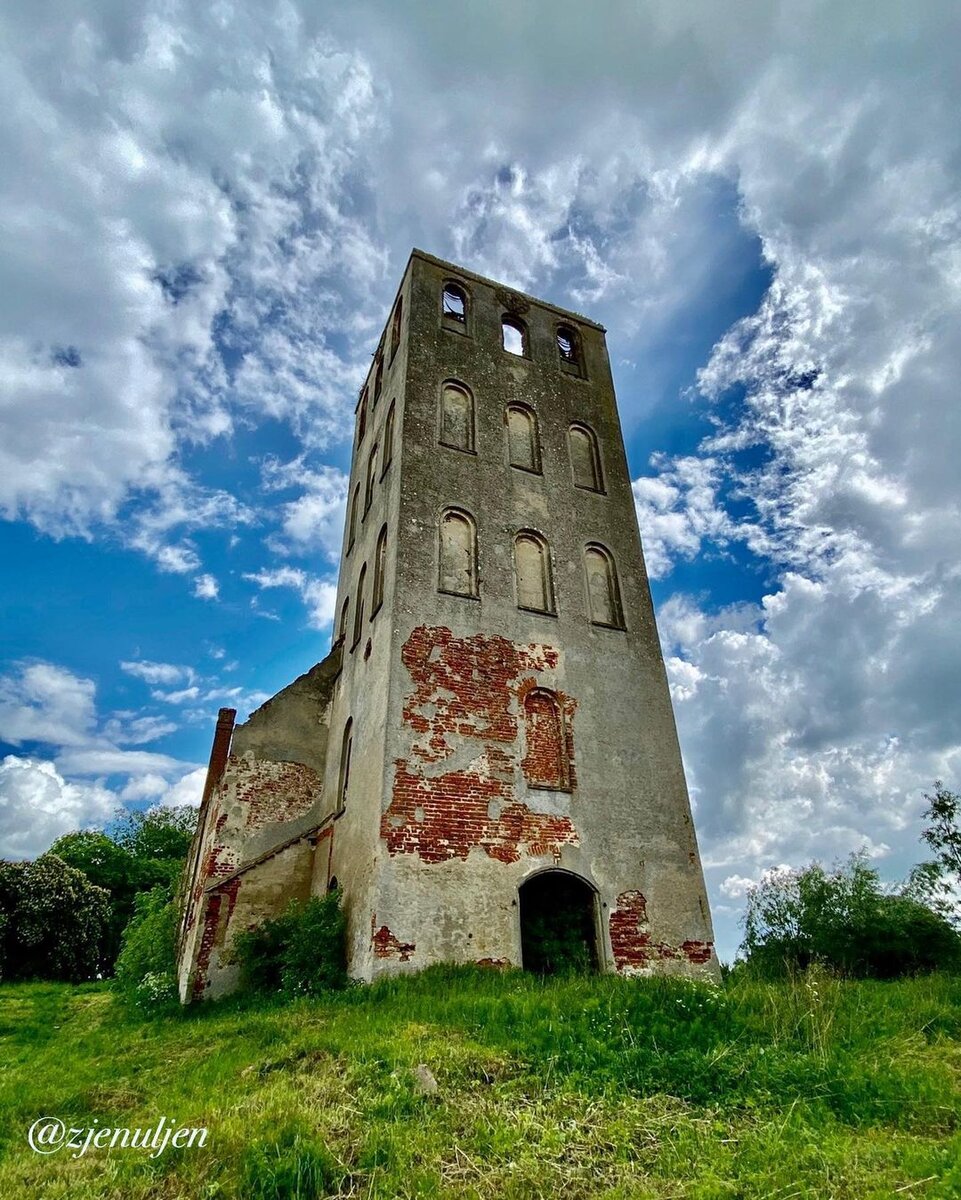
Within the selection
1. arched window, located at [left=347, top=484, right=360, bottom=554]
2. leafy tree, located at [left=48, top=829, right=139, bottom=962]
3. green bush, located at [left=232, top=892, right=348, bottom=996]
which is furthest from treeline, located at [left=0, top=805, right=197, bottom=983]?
arched window, located at [left=347, top=484, right=360, bottom=554]

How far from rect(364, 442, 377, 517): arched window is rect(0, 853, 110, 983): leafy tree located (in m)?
18.0

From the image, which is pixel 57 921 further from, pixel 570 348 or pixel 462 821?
pixel 570 348

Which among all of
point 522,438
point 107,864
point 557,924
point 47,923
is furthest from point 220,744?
point 107,864

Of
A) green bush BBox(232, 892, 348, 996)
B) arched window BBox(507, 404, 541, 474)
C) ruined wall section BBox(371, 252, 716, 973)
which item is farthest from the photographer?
arched window BBox(507, 404, 541, 474)

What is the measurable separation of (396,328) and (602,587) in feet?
32.1

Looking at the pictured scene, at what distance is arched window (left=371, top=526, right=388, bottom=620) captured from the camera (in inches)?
566

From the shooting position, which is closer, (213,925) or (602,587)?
(213,925)

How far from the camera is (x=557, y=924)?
12008mm

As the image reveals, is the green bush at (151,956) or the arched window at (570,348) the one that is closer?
the green bush at (151,956)

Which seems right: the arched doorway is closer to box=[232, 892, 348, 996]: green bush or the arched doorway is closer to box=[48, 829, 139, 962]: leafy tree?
box=[232, 892, 348, 996]: green bush

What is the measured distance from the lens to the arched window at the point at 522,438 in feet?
55.1

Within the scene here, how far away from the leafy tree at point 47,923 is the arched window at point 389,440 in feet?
63.0

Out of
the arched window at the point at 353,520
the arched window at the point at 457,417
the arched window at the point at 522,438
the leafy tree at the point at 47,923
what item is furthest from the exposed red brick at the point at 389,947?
the leafy tree at the point at 47,923

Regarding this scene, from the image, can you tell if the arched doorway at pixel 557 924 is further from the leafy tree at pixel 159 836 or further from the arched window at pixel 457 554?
the leafy tree at pixel 159 836
